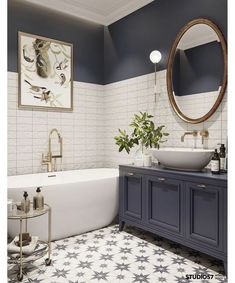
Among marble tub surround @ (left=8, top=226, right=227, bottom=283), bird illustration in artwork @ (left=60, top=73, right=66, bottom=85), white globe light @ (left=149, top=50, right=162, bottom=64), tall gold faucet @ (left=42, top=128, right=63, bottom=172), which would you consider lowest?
marble tub surround @ (left=8, top=226, right=227, bottom=283)

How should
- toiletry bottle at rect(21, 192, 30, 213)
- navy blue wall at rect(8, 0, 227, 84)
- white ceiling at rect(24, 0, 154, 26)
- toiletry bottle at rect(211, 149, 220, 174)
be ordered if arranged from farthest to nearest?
white ceiling at rect(24, 0, 154, 26) < navy blue wall at rect(8, 0, 227, 84) < toiletry bottle at rect(211, 149, 220, 174) < toiletry bottle at rect(21, 192, 30, 213)

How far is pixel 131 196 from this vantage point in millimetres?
2920

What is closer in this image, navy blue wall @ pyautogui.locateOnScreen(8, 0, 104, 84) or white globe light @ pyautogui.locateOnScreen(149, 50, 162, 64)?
white globe light @ pyautogui.locateOnScreen(149, 50, 162, 64)

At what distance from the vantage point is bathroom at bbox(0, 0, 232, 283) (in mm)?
2170

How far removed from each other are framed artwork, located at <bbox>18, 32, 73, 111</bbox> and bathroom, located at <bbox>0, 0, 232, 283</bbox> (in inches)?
0.6

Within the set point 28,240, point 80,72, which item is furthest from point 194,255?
point 80,72

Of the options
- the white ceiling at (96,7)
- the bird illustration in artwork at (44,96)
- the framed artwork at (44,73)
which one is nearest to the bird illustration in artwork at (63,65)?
the framed artwork at (44,73)

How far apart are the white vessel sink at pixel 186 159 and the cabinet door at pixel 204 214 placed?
0.22 meters

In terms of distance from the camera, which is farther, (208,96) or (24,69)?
(24,69)

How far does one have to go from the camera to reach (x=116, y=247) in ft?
8.45

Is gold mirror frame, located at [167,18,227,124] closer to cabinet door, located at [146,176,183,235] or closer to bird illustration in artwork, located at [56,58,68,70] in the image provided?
cabinet door, located at [146,176,183,235]

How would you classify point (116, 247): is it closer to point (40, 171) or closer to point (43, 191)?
point (43, 191)

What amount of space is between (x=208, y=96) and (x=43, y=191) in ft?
6.51

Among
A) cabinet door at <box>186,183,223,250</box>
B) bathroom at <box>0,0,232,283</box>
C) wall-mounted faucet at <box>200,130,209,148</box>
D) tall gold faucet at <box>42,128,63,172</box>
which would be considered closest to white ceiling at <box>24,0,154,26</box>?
bathroom at <box>0,0,232,283</box>
